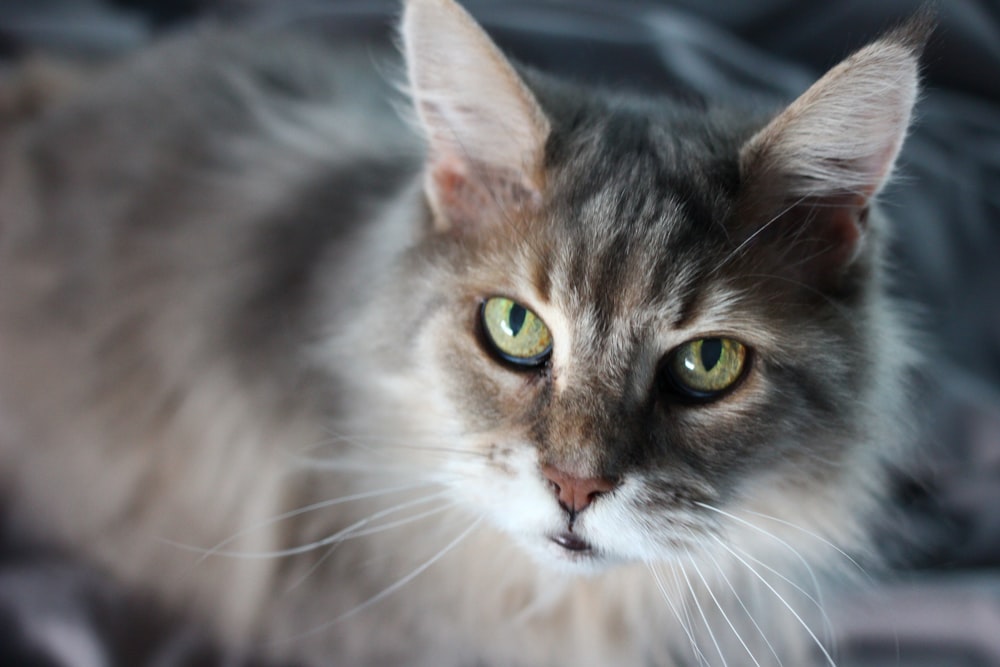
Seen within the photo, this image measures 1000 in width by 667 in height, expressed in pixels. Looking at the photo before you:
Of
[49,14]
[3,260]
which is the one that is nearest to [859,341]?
[3,260]

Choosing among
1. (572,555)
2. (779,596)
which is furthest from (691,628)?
(572,555)

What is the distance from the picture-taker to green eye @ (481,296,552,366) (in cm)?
100

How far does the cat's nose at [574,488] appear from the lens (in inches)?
34.9

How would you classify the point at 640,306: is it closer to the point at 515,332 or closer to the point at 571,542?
the point at 515,332

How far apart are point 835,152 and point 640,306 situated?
28 centimetres

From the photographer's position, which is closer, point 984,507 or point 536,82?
point 536,82

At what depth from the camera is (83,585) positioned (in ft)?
4.32

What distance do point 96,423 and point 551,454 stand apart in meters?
0.83

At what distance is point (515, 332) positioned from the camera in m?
1.03

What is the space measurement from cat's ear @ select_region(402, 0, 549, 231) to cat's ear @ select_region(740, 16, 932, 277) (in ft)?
0.83

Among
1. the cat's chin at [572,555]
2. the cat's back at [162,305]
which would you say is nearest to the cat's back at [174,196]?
the cat's back at [162,305]

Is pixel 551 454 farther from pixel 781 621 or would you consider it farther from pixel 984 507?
pixel 984 507

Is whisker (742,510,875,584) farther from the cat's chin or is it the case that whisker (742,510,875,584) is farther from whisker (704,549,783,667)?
the cat's chin

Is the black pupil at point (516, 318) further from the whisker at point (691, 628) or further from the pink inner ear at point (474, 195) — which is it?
the whisker at point (691, 628)
